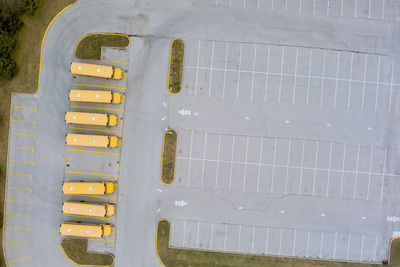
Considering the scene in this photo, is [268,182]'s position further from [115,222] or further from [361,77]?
[115,222]

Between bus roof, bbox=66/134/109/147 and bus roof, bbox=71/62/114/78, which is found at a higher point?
bus roof, bbox=71/62/114/78

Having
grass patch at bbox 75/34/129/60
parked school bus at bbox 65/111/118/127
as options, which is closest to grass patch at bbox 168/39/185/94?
grass patch at bbox 75/34/129/60

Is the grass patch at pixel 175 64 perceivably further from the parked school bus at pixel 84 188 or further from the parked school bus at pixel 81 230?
the parked school bus at pixel 81 230

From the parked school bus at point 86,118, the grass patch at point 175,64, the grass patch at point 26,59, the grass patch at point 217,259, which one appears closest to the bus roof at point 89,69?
the parked school bus at point 86,118

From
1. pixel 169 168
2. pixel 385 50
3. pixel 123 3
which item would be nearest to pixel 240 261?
pixel 169 168

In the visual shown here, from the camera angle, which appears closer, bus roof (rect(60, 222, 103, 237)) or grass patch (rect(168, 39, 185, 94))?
bus roof (rect(60, 222, 103, 237))

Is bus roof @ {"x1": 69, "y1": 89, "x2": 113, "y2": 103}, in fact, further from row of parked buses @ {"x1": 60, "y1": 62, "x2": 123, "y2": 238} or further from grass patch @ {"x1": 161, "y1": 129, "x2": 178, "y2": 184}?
grass patch @ {"x1": 161, "y1": 129, "x2": 178, "y2": 184}

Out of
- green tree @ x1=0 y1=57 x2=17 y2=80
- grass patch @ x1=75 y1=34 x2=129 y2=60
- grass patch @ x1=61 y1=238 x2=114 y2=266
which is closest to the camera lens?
green tree @ x1=0 y1=57 x2=17 y2=80
